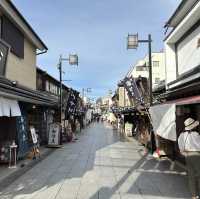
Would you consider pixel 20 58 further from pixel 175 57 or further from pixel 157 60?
pixel 157 60

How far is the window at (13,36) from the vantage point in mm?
15828

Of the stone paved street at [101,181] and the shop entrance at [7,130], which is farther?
the shop entrance at [7,130]

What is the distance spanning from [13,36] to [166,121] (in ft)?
30.8

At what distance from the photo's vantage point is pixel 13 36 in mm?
17156

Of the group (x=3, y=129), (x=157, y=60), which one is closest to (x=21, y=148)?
(x=3, y=129)

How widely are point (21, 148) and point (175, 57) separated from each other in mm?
8273

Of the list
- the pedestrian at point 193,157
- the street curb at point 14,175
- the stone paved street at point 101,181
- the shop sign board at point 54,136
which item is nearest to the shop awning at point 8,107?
the street curb at point 14,175

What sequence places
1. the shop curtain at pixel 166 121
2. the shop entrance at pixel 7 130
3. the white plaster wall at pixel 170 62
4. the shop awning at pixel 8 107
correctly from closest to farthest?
1. the shop curtain at pixel 166 121
2. the shop awning at pixel 8 107
3. the shop entrance at pixel 7 130
4. the white plaster wall at pixel 170 62

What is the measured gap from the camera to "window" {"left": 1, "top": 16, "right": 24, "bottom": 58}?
51.9 ft

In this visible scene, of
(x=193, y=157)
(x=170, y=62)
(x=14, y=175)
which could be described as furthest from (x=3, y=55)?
(x=193, y=157)

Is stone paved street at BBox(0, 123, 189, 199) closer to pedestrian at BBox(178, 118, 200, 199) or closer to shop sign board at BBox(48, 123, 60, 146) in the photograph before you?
pedestrian at BBox(178, 118, 200, 199)

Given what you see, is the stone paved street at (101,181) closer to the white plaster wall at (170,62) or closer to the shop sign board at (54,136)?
the white plaster wall at (170,62)

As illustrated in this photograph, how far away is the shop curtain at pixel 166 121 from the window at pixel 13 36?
7.83 m

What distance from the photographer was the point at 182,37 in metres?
15.0
